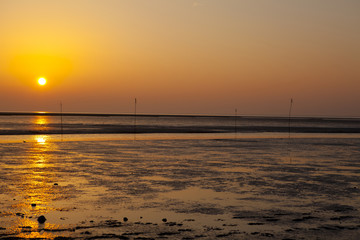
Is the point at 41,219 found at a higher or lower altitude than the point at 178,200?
higher

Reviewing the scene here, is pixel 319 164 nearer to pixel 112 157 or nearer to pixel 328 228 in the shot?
pixel 112 157

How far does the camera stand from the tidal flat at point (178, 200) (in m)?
10.1

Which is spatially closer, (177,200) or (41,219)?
(41,219)

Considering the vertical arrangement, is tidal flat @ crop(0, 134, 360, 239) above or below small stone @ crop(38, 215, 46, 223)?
below

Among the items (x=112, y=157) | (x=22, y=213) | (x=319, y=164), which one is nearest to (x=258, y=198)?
(x=22, y=213)

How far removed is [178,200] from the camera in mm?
13828

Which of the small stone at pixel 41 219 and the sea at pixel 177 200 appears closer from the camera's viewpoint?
the sea at pixel 177 200

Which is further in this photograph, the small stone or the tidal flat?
the small stone

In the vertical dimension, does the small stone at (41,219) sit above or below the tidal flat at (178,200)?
above

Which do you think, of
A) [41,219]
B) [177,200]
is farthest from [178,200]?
[41,219]

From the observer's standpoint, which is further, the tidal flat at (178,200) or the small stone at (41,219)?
the small stone at (41,219)

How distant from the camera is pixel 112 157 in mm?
26750

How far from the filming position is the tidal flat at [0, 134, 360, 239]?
10.1 meters

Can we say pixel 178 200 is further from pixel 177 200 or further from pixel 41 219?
pixel 41 219
